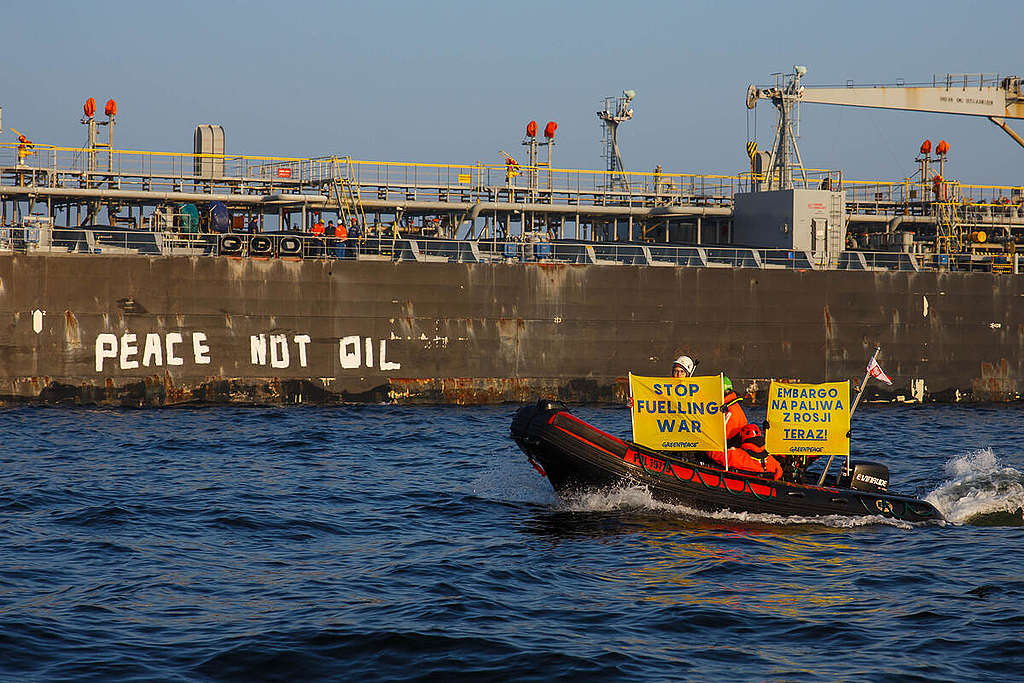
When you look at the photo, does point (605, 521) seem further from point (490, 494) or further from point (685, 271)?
point (685, 271)

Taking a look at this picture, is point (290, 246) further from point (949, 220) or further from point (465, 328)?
point (949, 220)

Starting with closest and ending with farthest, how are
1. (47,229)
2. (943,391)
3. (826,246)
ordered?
1. (47,229)
2. (943,391)
3. (826,246)

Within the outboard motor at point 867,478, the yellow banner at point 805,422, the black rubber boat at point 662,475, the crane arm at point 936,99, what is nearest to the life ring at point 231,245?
the black rubber boat at point 662,475

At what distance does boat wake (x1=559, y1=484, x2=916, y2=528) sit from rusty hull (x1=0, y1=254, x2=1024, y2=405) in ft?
53.9

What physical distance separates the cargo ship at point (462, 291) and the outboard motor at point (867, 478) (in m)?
17.0

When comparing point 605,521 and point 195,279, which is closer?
point 605,521

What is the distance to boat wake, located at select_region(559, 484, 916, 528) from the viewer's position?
16922 millimetres

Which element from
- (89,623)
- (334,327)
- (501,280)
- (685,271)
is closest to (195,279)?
(334,327)

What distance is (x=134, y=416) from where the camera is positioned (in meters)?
28.3

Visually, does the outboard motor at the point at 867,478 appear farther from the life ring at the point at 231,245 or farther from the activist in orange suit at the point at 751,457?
the life ring at the point at 231,245

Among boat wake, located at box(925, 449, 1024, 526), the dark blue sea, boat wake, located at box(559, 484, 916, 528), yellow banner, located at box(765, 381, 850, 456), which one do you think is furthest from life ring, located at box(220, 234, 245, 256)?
boat wake, located at box(925, 449, 1024, 526)

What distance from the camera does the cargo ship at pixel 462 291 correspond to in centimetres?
3089

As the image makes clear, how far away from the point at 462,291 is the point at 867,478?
709 inches

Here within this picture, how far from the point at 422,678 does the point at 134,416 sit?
20.2 meters
